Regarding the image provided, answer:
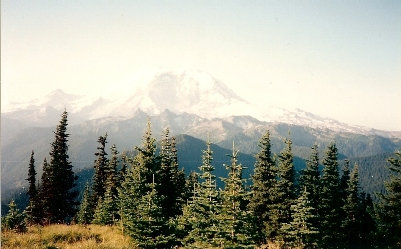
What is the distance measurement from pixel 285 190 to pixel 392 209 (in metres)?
11.0

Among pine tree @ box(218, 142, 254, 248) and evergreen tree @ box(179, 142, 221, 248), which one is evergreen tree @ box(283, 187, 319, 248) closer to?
evergreen tree @ box(179, 142, 221, 248)

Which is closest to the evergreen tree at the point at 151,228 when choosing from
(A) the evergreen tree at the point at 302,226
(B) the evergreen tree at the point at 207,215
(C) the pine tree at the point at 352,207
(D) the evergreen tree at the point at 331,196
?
(B) the evergreen tree at the point at 207,215

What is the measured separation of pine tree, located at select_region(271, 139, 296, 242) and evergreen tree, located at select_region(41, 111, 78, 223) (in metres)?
27.5

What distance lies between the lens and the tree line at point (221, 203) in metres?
17.2

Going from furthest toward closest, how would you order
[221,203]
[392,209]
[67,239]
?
[392,209]
[67,239]
[221,203]

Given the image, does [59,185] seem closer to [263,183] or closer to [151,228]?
[263,183]

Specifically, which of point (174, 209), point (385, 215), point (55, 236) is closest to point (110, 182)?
point (174, 209)

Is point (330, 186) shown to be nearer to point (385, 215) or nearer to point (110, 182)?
point (385, 215)

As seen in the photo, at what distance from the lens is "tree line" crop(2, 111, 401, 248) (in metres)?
17.2

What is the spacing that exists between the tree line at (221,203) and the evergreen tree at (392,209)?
0.09 metres

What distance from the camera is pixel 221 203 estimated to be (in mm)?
17969

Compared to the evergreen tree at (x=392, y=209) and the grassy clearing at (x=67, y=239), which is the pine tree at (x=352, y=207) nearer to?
the evergreen tree at (x=392, y=209)

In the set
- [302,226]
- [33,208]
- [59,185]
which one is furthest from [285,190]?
[33,208]

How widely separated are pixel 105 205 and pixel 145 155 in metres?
17.9
